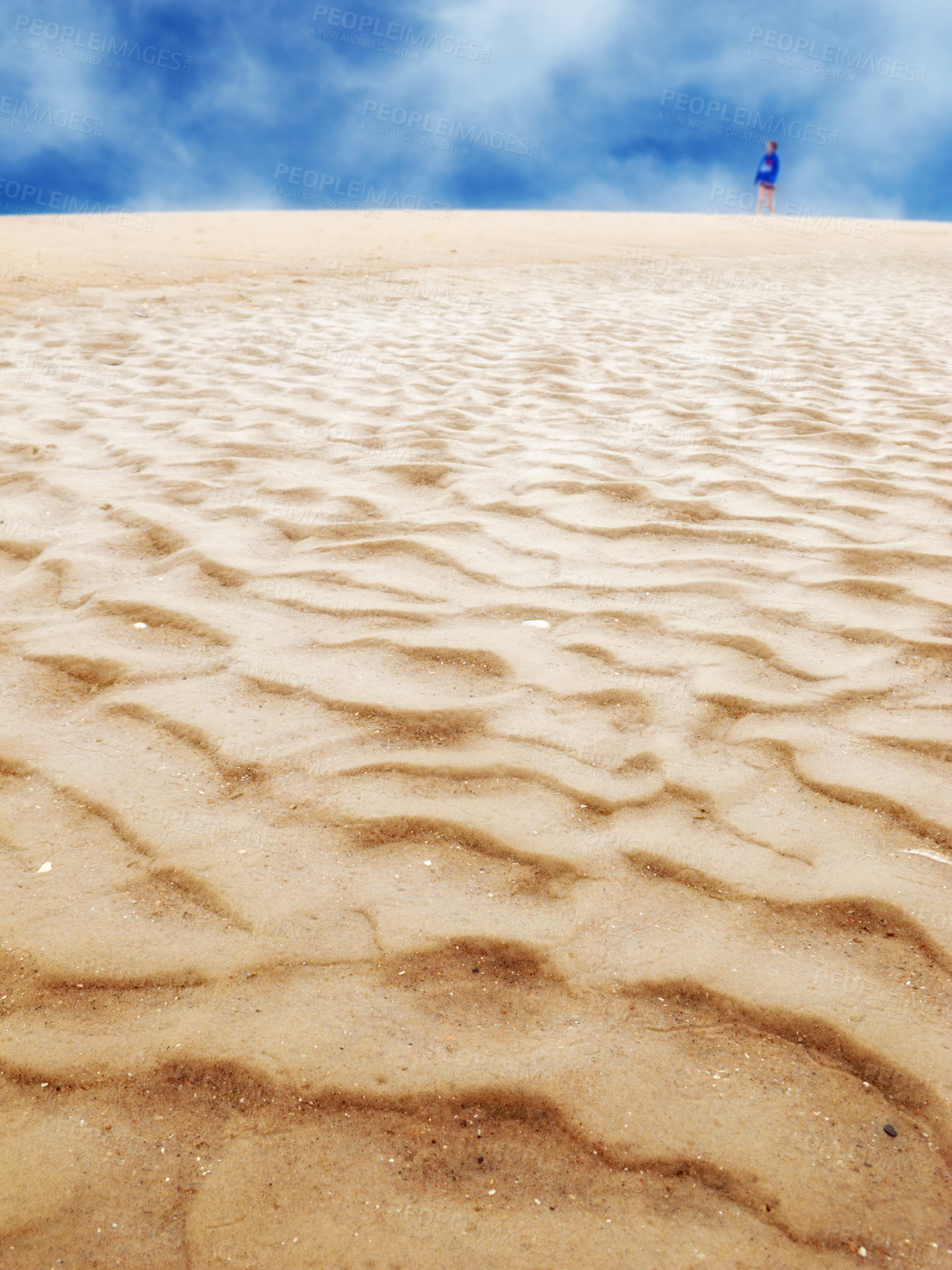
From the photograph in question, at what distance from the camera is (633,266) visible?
11.9m

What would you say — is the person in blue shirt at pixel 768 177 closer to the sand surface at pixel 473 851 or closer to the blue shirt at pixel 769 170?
the blue shirt at pixel 769 170

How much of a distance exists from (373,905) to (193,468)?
2.42 m

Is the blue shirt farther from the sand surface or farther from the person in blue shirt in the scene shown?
the sand surface

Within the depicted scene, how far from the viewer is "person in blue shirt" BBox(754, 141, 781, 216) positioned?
20880 millimetres

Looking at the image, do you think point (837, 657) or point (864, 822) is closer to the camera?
point (864, 822)

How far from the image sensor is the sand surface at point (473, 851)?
3.61 feet

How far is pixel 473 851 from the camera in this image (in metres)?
1.60

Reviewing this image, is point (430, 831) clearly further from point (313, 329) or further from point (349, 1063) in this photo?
point (313, 329)

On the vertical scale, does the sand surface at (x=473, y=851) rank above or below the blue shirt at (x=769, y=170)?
below

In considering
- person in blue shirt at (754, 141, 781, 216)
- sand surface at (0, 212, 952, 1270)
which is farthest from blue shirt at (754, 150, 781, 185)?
sand surface at (0, 212, 952, 1270)

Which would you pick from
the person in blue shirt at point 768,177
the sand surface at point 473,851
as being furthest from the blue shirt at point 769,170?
the sand surface at point 473,851

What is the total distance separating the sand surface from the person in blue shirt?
68.0 ft

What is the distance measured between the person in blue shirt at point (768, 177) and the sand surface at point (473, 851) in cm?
2071

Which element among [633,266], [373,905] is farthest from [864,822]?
[633,266]
